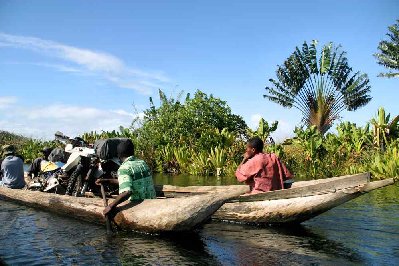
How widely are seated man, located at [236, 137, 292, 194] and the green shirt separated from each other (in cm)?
173

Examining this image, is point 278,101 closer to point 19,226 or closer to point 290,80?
point 290,80

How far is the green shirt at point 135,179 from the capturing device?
18.1 ft

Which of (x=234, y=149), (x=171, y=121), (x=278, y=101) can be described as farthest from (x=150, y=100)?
(x=278, y=101)

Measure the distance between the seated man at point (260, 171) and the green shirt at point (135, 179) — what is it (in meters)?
1.73

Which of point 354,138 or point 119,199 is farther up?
point 354,138

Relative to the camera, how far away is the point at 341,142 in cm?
1516

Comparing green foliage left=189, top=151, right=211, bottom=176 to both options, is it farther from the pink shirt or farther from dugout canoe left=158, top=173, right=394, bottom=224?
dugout canoe left=158, top=173, right=394, bottom=224

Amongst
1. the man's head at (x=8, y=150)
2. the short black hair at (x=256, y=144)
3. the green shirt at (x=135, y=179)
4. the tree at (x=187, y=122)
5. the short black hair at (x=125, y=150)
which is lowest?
the green shirt at (x=135, y=179)

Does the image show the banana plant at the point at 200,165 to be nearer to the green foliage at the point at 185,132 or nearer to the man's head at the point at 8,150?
the green foliage at the point at 185,132

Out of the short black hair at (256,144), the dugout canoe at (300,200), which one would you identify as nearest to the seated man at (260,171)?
the short black hair at (256,144)

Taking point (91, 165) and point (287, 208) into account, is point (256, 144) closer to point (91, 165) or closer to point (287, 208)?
point (287, 208)

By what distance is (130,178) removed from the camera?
18.2ft

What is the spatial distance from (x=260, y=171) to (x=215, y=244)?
1.69 meters

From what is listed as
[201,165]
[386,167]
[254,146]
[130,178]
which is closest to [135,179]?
[130,178]
